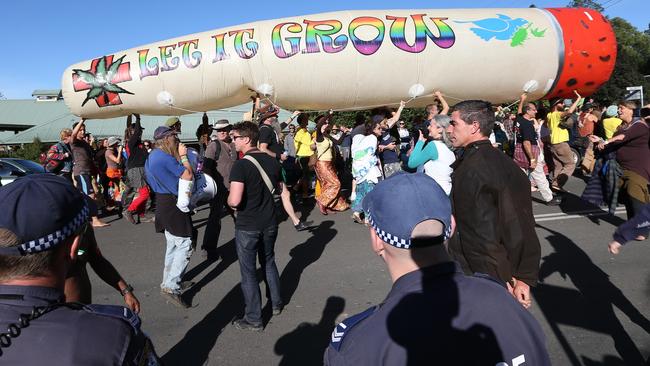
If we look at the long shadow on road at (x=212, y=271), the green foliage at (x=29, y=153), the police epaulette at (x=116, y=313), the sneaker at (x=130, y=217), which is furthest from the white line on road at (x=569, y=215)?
the green foliage at (x=29, y=153)

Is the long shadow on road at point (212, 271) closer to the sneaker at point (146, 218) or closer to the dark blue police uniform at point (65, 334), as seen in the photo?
the sneaker at point (146, 218)

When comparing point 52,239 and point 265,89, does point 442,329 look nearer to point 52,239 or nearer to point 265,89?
point 52,239

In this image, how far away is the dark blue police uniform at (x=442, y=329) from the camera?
1.04 m

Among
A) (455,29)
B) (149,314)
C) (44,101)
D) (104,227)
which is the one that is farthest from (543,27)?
(44,101)

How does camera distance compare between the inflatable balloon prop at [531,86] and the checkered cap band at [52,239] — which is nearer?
the checkered cap band at [52,239]

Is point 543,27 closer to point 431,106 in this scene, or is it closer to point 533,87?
point 533,87

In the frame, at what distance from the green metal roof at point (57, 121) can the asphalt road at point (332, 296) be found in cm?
1471

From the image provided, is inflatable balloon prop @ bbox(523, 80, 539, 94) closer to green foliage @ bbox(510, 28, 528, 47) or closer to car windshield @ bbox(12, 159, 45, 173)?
green foliage @ bbox(510, 28, 528, 47)

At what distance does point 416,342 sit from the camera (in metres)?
1.04

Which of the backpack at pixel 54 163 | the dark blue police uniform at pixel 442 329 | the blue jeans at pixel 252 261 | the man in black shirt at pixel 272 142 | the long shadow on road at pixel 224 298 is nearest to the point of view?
the dark blue police uniform at pixel 442 329

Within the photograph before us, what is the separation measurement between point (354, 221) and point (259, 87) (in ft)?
8.58

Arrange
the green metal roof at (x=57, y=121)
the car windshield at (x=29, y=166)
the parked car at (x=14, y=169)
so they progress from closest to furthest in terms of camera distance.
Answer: the parked car at (x=14, y=169), the car windshield at (x=29, y=166), the green metal roof at (x=57, y=121)

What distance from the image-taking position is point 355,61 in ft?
20.2

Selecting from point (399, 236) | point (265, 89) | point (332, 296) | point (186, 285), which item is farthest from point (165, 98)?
point (399, 236)
